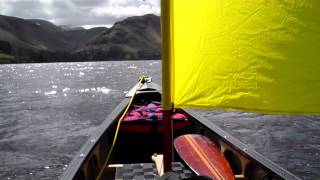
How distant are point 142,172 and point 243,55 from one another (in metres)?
3.45

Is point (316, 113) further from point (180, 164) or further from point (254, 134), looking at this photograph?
point (254, 134)

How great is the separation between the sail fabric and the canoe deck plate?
2.64 m

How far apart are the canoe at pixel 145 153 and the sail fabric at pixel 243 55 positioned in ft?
7.16

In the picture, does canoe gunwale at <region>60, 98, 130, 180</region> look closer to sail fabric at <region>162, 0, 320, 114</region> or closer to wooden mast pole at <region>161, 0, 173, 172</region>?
wooden mast pole at <region>161, 0, 173, 172</region>

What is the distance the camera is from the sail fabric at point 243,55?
317cm

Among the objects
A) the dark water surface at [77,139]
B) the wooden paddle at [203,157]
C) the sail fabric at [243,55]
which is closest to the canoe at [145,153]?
the wooden paddle at [203,157]

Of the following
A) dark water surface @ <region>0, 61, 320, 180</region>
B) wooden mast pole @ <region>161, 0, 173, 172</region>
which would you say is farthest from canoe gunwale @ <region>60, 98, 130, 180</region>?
dark water surface @ <region>0, 61, 320, 180</region>

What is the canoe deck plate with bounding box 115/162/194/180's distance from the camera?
20.0 feet

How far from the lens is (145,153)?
29.3 feet

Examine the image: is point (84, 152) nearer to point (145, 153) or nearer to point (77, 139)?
point (145, 153)

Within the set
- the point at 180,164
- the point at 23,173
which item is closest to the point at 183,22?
the point at 180,164

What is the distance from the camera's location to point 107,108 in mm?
36938

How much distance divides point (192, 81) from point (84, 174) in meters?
3.40

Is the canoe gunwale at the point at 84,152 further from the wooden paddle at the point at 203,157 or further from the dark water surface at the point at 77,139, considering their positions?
the dark water surface at the point at 77,139
